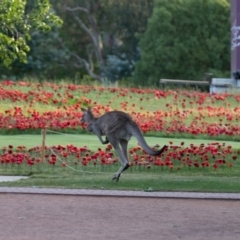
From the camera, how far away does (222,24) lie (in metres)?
57.8

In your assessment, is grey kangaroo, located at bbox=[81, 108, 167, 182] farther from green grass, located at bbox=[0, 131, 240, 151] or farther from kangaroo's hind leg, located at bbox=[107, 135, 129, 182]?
green grass, located at bbox=[0, 131, 240, 151]

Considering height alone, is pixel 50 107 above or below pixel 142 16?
below

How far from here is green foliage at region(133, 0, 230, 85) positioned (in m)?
56.9

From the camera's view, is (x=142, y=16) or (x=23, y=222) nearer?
(x=23, y=222)

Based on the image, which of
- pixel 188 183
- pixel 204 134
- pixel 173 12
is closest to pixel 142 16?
pixel 173 12

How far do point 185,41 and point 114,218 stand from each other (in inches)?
1768

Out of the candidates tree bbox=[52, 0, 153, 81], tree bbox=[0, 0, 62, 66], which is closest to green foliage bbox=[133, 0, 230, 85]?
tree bbox=[52, 0, 153, 81]

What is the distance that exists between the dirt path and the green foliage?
42081 mm

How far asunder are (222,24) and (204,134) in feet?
111

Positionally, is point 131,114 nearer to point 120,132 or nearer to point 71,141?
point 71,141

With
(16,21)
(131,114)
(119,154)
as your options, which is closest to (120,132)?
(119,154)

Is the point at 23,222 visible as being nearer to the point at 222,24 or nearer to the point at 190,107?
the point at 190,107

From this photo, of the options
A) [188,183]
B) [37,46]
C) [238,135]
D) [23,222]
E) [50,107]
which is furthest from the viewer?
[37,46]

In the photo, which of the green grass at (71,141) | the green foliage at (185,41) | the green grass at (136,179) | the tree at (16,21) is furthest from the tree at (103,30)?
the green grass at (136,179)
